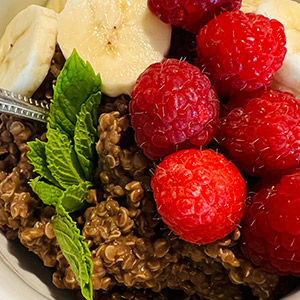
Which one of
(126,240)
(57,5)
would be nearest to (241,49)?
(126,240)

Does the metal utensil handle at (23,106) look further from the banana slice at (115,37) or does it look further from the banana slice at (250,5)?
the banana slice at (250,5)

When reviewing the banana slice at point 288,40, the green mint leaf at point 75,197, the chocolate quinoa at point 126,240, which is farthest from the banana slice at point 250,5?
the green mint leaf at point 75,197

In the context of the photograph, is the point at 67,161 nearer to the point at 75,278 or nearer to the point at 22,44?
the point at 75,278

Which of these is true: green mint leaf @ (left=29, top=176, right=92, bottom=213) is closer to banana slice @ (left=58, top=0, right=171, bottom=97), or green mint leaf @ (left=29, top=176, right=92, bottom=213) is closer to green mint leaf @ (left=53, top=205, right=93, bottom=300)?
green mint leaf @ (left=53, top=205, right=93, bottom=300)

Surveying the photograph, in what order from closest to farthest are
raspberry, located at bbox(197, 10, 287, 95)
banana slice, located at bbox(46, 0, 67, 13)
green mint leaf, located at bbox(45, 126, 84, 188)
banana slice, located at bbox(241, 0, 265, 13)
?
raspberry, located at bbox(197, 10, 287, 95)
green mint leaf, located at bbox(45, 126, 84, 188)
banana slice, located at bbox(241, 0, 265, 13)
banana slice, located at bbox(46, 0, 67, 13)

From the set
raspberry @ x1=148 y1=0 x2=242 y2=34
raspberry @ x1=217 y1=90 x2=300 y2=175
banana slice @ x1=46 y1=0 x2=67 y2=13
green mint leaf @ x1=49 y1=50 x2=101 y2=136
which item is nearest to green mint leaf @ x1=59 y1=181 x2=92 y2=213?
green mint leaf @ x1=49 y1=50 x2=101 y2=136

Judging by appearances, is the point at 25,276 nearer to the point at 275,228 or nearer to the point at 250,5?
the point at 275,228

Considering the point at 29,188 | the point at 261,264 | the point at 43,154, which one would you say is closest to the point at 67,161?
the point at 43,154
